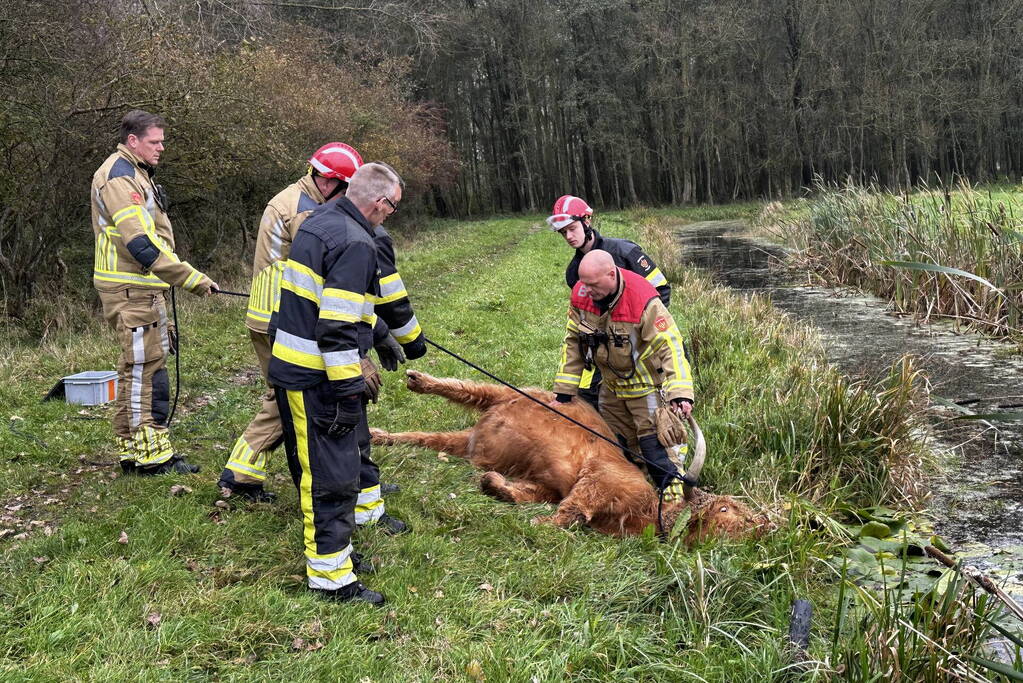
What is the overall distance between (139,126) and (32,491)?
257 centimetres

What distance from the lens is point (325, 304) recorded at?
3699mm

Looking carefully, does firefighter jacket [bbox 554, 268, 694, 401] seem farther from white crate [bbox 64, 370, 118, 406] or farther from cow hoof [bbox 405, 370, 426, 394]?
white crate [bbox 64, 370, 118, 406]

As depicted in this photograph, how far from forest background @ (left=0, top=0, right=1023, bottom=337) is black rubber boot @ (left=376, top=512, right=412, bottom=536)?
7055mm

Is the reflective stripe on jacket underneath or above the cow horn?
above

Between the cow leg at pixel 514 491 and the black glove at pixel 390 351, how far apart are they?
127 centimetres

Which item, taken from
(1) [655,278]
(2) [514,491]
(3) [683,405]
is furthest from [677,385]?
(1) [655,278]

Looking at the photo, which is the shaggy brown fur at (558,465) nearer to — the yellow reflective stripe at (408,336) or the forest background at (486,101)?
the yellow reflective stripe at (408,336)

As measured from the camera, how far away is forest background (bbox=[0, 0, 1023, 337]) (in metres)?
9.98

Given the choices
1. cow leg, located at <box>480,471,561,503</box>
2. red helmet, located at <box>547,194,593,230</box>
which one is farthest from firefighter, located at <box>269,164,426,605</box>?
red helmet, located at <box>547,194,593,230</box>

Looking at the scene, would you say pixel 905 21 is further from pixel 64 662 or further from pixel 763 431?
pixel 64 662

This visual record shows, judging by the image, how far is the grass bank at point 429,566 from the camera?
3.50 m

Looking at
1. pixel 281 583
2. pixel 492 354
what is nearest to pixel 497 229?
pixel 492 354

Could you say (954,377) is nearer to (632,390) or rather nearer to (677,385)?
(632,390)

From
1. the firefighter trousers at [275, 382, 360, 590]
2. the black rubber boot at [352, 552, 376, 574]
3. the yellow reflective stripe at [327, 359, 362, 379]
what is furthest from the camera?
the black rubber boot at [352, 552, 376, 574]
